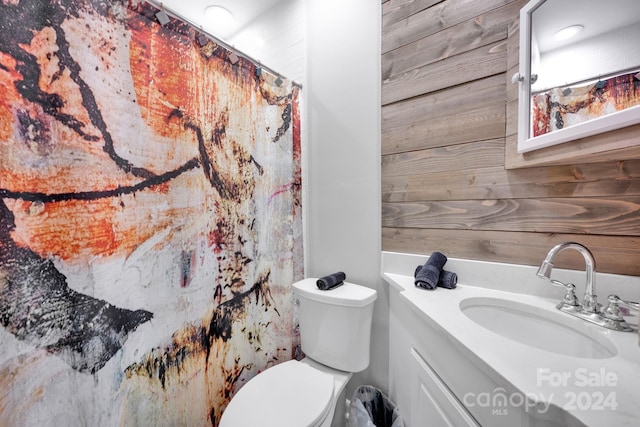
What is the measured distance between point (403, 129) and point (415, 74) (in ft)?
0.83

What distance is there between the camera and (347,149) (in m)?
1.36

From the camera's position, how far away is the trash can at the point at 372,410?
1.10m

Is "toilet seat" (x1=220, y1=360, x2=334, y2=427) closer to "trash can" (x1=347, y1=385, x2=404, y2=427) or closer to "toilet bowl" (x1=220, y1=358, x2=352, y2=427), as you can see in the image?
"toilet bowl" (x1=220, y1=358, x2=352, y2=427)

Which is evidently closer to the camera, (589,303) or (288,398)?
(589,303)

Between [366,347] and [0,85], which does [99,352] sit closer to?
[0,85]

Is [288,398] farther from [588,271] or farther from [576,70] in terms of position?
[576,70]

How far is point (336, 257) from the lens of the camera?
1.41m

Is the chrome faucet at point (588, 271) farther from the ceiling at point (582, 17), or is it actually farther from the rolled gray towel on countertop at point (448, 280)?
the ceiling at point (582, 17)

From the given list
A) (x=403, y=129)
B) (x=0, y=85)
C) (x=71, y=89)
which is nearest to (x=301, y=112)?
(x=403, y=129)

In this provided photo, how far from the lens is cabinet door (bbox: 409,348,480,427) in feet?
2.11

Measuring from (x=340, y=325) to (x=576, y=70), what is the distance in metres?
1.25

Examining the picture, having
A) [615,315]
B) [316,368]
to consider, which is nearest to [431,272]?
[615,315]

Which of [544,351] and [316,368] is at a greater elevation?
[544,351]

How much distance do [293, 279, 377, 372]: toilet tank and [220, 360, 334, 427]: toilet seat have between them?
9 cm
